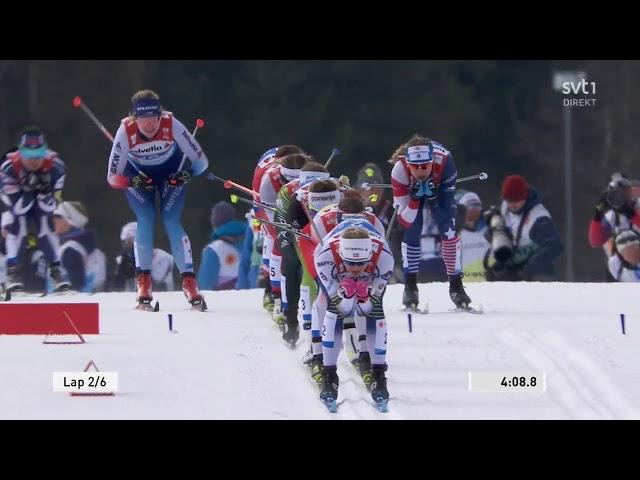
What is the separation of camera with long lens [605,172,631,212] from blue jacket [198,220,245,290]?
4056 millimetres

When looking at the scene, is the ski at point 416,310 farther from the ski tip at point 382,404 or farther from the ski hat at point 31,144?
the ski hat at point 31,144

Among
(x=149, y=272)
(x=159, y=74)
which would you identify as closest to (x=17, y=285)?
(x=149, y=272)

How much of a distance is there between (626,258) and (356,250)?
7.28 meters

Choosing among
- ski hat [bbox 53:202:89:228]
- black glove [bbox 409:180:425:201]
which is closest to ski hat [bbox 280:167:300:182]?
black glove [bbox 409:180:425:201]

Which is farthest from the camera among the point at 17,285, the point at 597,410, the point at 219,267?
the point at 219,267

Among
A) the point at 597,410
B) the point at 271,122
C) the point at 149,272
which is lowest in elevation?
the point at 597,410

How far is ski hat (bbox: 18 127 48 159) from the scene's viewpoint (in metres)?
21.9

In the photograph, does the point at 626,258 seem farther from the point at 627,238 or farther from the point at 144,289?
the point at 144,289

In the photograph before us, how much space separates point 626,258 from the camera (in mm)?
23266

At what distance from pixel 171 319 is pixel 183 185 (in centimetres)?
138

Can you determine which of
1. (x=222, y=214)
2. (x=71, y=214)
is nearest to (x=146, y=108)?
(x=222, y=214)

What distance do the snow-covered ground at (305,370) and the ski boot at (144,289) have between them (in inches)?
5.3

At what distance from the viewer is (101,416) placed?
16859 mm

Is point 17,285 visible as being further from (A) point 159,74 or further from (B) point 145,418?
(A) point 159,74
